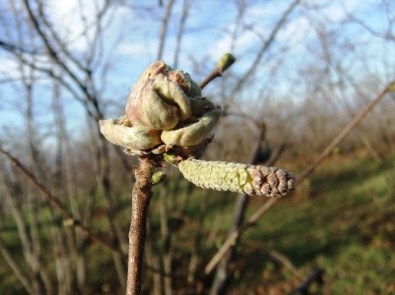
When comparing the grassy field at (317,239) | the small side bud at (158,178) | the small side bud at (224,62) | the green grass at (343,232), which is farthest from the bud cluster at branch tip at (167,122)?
the green grass at (343,232)

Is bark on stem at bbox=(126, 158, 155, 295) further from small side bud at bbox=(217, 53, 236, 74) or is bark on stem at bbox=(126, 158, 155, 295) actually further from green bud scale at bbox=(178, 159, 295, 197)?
small side bud at bbox=(217, 53, 236, 74)

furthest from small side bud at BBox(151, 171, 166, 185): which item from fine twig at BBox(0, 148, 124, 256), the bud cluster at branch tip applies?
fine twig at BBox(0, 148, 124, 256)

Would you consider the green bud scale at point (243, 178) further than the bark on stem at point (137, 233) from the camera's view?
No

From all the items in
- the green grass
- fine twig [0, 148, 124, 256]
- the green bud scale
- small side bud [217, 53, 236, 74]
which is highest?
small side bud [217, 53, 236, 74]

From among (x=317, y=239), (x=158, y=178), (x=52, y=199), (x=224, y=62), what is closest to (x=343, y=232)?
(x=317, y=239)

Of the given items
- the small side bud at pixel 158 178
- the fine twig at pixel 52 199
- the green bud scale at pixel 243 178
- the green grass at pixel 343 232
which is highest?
the green bud scale at pixel 243 178

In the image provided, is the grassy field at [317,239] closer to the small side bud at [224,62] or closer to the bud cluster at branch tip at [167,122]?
the small side bud at [224,62]
